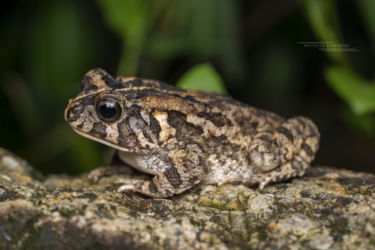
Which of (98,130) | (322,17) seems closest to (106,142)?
(98,130)

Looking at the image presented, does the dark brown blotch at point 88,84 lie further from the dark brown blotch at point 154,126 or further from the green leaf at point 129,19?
the green leaf at point 129,19

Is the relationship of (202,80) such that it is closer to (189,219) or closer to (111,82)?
(111,82)

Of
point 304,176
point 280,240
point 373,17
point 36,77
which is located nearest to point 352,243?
point 280,240

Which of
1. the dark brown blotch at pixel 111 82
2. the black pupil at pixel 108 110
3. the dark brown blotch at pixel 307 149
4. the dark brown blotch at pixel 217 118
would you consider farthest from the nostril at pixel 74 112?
the dark brown blotch at pixel 307 149

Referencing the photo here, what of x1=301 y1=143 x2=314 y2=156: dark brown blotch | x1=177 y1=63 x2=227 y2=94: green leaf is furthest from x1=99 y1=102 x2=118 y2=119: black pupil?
x1=301 y1=143 x2=314 y2=156: dark brown blotch

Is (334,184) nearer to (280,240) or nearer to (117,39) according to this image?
(280,240)

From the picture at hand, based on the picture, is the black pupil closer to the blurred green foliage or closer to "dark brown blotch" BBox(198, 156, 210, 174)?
"dark brown blotch" BBox(198, 156, 210, 174)

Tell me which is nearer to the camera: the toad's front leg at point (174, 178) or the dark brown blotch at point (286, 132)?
the toad's front leg at point (174, 178)
